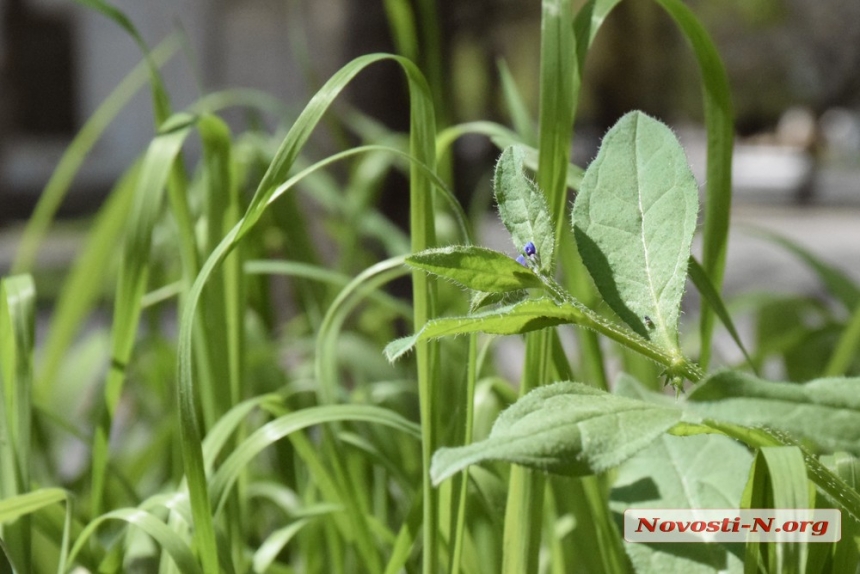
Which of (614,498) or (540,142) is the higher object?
(540,142)

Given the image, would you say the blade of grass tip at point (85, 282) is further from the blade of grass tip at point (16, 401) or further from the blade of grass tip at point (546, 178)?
the blade of grass tip at point (546, 178)

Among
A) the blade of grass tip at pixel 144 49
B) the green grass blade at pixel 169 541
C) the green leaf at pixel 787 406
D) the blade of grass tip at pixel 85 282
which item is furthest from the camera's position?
the blade of grass tip at pixel 85 282

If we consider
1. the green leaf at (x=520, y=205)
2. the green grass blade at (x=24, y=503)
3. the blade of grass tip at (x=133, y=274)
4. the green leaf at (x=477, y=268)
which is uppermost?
the green leaf at (x=520, y=205)

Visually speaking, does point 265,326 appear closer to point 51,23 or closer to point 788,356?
point 788,356

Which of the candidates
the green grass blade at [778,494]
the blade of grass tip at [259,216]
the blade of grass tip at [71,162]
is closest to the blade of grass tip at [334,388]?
the blade of grass tip at [259,216]

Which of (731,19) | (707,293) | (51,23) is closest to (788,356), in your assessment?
(707,293)

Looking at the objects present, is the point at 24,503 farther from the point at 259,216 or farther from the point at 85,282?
the point at 85,282

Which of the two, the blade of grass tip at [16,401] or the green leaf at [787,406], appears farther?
the blade of grass tip at [16,401]
